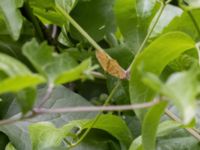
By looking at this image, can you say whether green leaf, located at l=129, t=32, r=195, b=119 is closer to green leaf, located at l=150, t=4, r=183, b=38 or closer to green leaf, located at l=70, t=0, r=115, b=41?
green leaf, located at l=150, t=4, r=183, b=38

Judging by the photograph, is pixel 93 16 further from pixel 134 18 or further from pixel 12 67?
pixel 12 67

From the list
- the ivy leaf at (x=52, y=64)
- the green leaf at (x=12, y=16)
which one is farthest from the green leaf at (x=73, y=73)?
the green leaf at (x=12, y=16)

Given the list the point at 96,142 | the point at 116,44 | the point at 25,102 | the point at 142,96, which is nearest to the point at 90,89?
the point at 116,44

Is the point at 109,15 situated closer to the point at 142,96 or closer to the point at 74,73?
the point at 142,96

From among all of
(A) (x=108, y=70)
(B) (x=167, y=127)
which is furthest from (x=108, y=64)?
(B) (x=167, y=127)

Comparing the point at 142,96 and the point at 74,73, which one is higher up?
the point at 74,73

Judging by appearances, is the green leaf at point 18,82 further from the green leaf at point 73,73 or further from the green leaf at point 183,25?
the green leaf at point 183,25

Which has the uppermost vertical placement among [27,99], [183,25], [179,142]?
[27,99]
